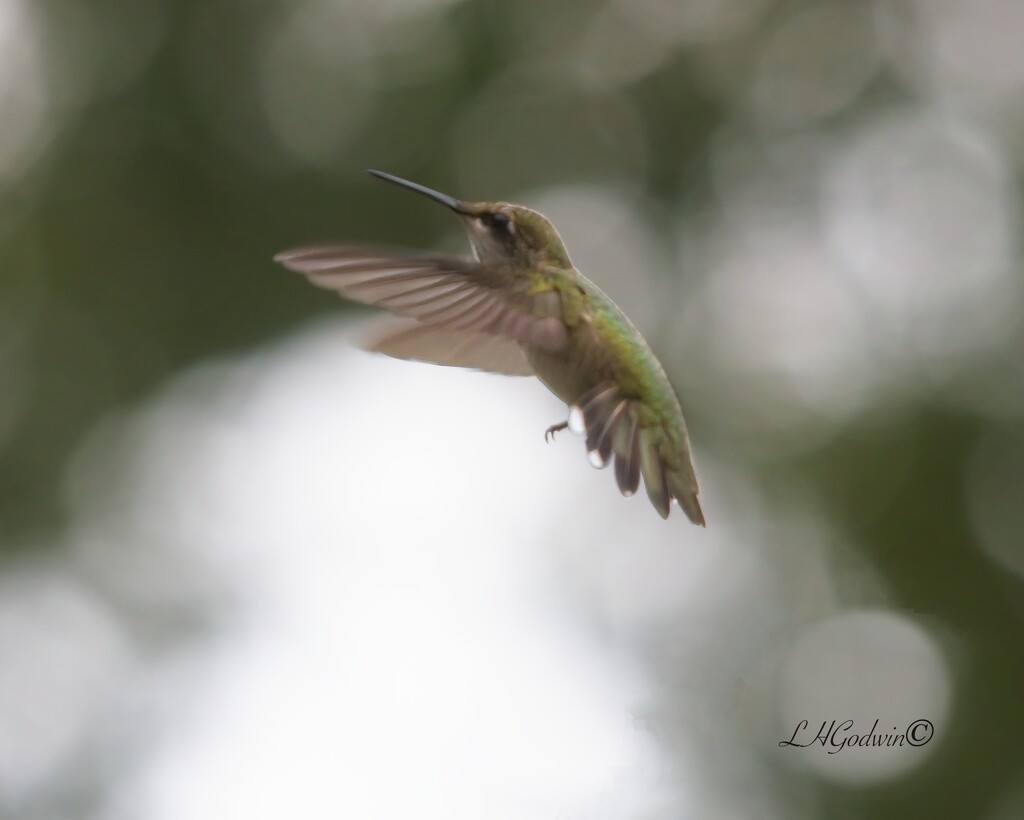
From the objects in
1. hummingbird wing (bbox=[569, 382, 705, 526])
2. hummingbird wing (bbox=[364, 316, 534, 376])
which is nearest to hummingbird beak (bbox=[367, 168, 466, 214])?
hummingbird wing (bbox=[364, 316, 534, 376])

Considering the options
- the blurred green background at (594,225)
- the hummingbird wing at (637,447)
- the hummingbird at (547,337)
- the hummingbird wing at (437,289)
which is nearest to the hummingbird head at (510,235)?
the hummingbird at (547,337)

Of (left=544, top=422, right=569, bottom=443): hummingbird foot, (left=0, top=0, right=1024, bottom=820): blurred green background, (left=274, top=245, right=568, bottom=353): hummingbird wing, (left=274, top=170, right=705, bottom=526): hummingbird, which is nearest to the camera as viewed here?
(left=274, top=245, right=568, bottom=353): hummingbird wing

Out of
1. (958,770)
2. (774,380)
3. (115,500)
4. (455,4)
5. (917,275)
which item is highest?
(455,4)

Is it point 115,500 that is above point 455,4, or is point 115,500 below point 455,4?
below

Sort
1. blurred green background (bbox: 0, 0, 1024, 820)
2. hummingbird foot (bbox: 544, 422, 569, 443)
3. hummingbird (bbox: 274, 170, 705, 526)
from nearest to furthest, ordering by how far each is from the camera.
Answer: hummingbird (bbox: 274, 170, 705, 526), hummingbird foot (bbox: 544, 422, 569, 443), blurred green background (bbox: 0, 0, 1024, 820)

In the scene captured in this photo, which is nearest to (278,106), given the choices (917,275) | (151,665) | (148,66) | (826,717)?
(148,66)

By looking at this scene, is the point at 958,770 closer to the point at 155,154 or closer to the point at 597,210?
the point at 597,210

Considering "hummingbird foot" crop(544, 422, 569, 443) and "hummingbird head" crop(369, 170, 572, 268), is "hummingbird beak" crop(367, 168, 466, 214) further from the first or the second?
"hummingbird foot" crop(544, 422, 569, 443)

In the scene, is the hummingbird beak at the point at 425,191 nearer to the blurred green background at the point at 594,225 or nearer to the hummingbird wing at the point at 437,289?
the hummingbird wing at the point at 437,289

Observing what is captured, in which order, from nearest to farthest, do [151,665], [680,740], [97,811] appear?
[680,740] < [97,811] < [151,665]
